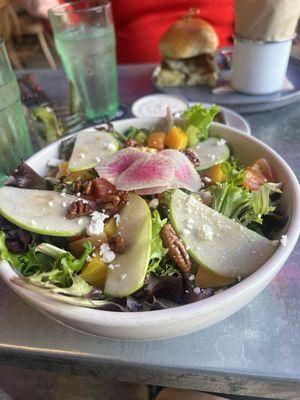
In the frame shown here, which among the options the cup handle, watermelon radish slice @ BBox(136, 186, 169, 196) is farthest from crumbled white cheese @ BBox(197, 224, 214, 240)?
the cup handle

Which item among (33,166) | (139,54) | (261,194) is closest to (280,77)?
(261,194)

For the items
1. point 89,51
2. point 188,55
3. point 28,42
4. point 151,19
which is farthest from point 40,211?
point 28,42

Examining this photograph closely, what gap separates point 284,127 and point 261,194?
576 millimetres

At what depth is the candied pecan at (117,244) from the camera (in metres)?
0.62

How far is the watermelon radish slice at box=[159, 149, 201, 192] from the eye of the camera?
705mm

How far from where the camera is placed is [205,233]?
626mm

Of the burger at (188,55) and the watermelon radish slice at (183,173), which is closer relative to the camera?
the watermelon radish slice at (183,173)

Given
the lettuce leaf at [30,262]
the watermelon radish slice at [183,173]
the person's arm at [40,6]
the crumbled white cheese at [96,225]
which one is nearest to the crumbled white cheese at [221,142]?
the watermelon radish slice at [183,173]

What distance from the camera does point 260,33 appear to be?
1.16 metres

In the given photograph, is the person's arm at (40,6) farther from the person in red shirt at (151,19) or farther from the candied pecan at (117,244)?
the candied pecan at (117,244)

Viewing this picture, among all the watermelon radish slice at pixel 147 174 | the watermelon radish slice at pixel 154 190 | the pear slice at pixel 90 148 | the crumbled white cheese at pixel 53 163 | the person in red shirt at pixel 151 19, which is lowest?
the person in red shirt at pixel 151 19

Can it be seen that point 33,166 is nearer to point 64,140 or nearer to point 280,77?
→ point 64,140

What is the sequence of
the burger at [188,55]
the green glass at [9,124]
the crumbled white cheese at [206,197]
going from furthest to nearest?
1. the burger at [188,55]
2. the green glass at [9,124]
3. the crumbled white cheese at [206,197]

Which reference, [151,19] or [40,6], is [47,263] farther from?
[151,19]
